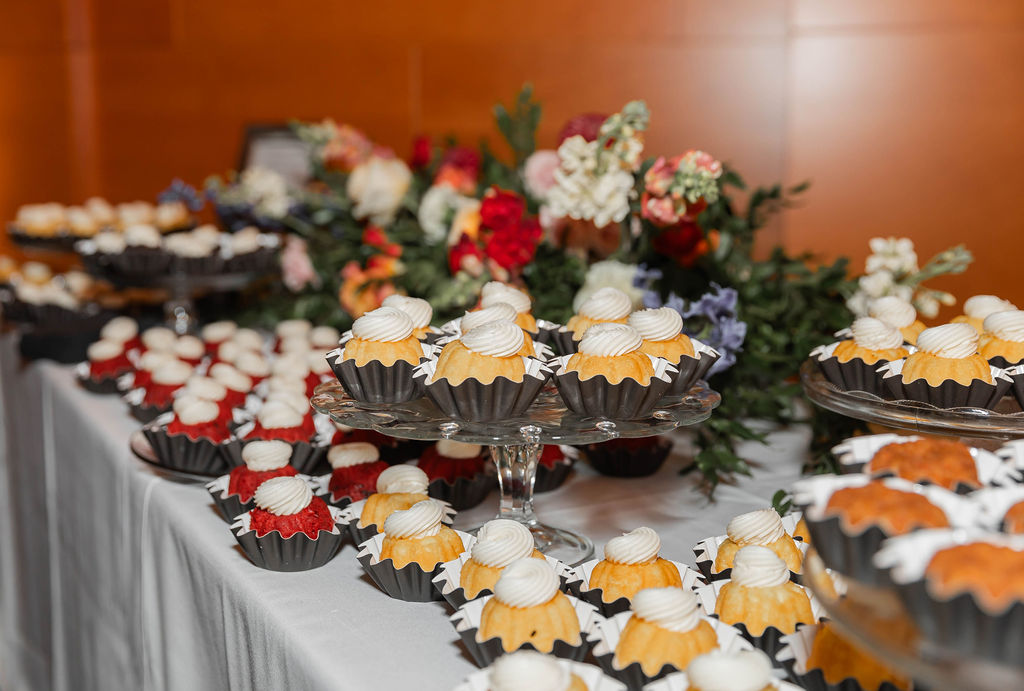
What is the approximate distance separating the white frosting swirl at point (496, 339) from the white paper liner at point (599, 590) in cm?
24

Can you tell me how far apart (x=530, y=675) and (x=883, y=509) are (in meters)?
0.29

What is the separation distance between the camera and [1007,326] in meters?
1.24

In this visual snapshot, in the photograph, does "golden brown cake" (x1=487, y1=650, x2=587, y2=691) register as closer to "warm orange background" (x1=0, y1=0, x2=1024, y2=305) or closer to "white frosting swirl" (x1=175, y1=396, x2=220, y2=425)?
"white frosting swirl" (x1=175, y1=396, x2=220, y2=425)

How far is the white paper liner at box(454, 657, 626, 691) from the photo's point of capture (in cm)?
82

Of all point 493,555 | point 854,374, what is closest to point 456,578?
point 493,555

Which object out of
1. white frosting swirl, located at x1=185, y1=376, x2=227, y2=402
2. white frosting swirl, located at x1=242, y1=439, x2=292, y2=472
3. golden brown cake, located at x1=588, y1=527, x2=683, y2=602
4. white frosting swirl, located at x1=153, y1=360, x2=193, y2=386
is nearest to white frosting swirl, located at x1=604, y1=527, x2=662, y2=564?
golden brown cake, located at x1=588, y1=527, x2=683, y2=602

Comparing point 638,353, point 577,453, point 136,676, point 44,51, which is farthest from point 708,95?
point 44,51

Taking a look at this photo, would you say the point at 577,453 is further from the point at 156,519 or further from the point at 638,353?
the point at 156,519

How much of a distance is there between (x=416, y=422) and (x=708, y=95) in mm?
1326

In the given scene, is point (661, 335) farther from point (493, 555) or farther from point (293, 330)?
point (293, 330)

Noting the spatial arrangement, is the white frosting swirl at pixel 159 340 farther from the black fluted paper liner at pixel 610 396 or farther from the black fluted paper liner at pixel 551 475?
the black fluted paper liner at pixel 610 396

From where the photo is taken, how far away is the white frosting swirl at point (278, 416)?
58.6 inches

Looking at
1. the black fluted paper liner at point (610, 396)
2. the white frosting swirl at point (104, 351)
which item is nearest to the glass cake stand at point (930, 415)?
the black fluted paper liner at point (610, 396)

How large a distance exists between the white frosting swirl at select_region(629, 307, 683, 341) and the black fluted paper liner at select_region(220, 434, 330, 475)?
1.76 ft
